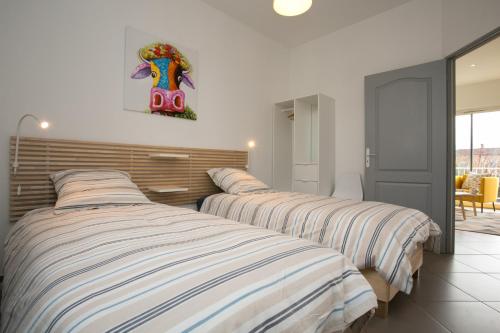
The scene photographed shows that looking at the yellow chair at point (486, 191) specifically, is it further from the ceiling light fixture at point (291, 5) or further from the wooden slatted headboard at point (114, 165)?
the ceiling light fixture at point (291, 5)

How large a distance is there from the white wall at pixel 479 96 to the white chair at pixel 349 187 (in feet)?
15.1

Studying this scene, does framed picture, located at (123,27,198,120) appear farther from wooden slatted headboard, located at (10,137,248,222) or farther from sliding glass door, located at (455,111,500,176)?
sliding glass door, located at (455,111,500,176)

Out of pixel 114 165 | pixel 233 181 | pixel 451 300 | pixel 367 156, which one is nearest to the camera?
pixel 451 300

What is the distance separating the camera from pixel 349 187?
3627 mm

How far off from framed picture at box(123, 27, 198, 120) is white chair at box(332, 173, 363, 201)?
2227 millimetres

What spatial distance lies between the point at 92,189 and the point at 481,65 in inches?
257

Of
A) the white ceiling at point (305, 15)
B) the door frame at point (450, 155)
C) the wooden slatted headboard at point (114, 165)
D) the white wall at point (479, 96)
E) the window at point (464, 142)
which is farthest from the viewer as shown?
the window at point (464, 142)

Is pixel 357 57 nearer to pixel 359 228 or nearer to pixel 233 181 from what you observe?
pixel 233 181

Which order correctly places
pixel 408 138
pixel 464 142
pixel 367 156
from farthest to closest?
1. pixel 464 142
2. pixel 367 156
3. pixel 408 138

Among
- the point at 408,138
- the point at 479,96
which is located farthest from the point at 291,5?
the point at 479,96

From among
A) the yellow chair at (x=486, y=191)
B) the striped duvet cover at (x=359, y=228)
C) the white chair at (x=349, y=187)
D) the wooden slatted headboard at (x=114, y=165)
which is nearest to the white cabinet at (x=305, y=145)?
the white chair at (x=349, y=187)

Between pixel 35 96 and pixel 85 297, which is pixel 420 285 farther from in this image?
pixel 35 96

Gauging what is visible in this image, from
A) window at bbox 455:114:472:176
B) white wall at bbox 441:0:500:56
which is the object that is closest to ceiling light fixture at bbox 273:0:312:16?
white wall at bbox 441:0:500:56

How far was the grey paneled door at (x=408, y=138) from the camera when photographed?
9.64ft
